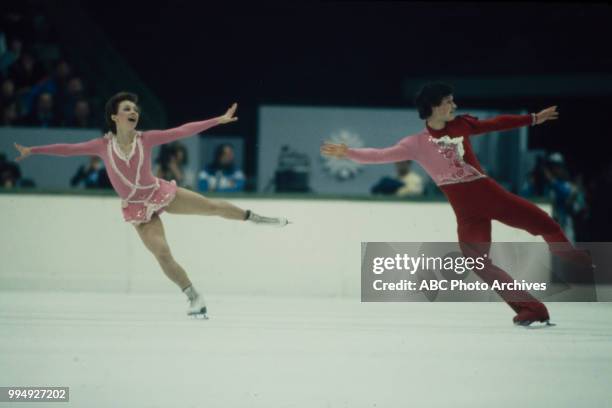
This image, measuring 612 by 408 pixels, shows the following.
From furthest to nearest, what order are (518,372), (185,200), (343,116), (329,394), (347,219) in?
(343,116) → (347,219) → (185,200) → (518,372) → (329,394)

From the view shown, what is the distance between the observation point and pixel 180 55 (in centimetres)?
884

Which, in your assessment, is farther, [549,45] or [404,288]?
[549,45]

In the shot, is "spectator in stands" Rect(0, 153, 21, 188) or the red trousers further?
"spectator in stands" Rect(0, 153, 21, 188)

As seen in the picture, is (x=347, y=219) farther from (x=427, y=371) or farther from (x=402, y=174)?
(x=427, y=371)

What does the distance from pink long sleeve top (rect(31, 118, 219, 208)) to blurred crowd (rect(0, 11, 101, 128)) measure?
8.90 feet

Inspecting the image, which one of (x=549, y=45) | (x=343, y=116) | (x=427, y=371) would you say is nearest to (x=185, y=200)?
(x=427, y=371)

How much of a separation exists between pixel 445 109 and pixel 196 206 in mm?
1508

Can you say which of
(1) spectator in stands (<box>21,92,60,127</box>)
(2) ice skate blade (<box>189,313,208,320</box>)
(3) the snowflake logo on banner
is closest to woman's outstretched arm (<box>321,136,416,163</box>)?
(2) ice skate blade (<box>189,313,208,320</box>)

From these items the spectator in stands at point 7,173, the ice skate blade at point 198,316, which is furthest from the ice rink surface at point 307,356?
the spectator in stands at point 7,173

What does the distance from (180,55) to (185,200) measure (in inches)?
181

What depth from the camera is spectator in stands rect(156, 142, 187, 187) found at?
19.3ft

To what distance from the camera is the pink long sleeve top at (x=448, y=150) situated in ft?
13.0

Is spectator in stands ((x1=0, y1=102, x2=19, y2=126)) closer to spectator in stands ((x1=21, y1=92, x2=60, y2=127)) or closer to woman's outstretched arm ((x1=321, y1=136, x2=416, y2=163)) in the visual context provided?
spectator in stands ((x1=21, y1=92, x2=60, y2=127))

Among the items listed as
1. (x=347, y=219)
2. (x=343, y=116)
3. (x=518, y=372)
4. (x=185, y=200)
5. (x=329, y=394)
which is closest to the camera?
(x=329, y=394)
